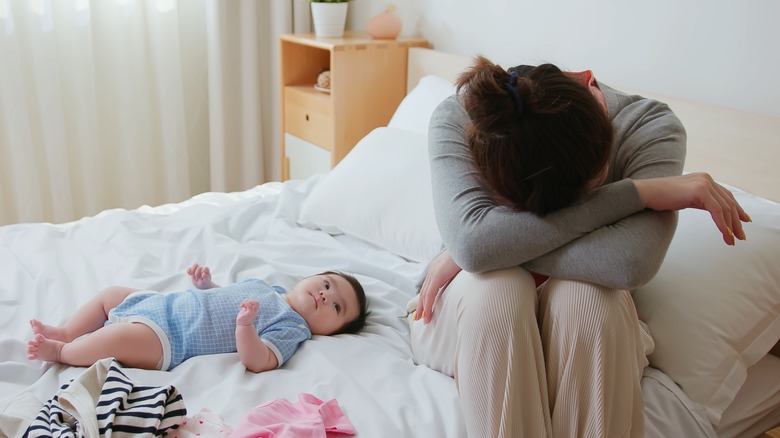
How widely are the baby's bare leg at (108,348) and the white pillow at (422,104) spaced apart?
1144 millimetres

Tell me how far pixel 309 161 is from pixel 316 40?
0.49 m

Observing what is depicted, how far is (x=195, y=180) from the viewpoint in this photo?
3.26 meters

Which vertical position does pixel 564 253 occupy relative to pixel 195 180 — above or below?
above

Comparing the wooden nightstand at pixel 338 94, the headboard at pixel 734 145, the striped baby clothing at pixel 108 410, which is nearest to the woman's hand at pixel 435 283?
the striped baby clothing at pixel 108 410

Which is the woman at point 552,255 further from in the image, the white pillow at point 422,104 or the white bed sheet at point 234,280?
the white pillow at point 422,104

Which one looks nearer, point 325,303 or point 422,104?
point 325,303

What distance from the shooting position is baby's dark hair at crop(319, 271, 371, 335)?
1533 millimetres

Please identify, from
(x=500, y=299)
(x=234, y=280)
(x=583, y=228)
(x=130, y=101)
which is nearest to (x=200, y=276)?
(x=234, y=280)

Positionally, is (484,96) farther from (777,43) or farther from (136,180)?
(136,180)

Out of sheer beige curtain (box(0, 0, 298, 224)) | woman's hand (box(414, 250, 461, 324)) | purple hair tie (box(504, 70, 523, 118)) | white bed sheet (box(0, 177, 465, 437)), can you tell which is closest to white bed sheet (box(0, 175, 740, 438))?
white bed sheet (box(0, 177, 465, 437))

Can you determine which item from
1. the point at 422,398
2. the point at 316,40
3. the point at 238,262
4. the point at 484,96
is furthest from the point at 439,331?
the point at 316,40

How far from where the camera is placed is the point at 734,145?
174 cm

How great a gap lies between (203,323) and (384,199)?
0.66 m

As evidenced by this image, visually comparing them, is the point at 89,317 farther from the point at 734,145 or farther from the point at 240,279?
the point at 734,145
